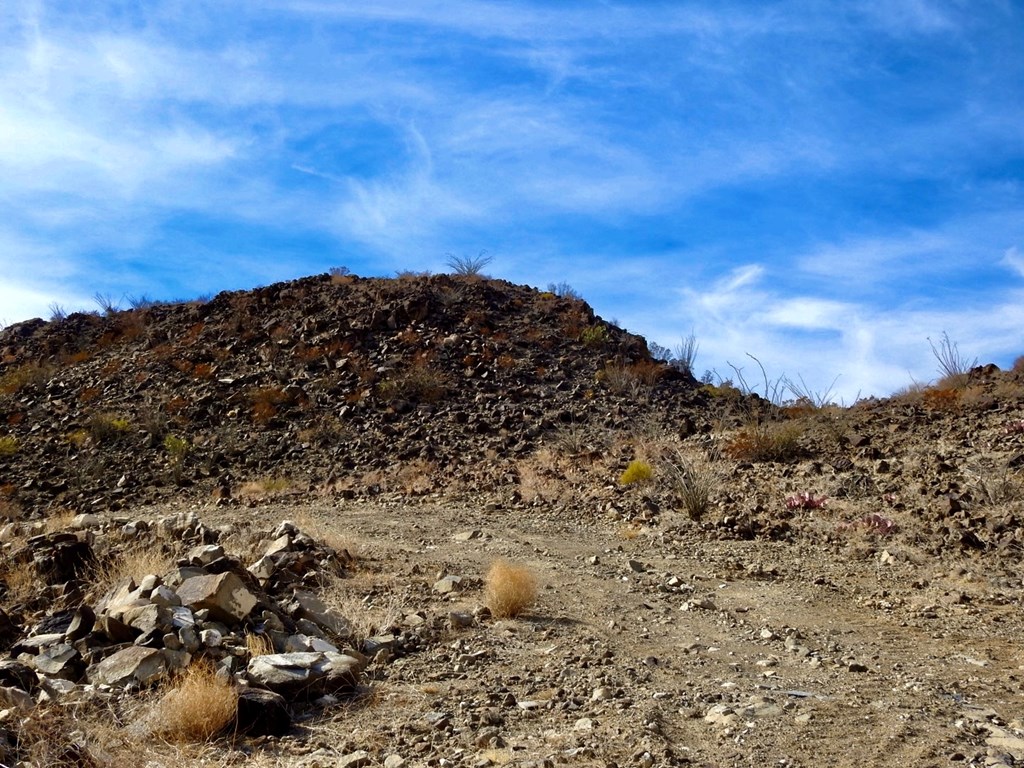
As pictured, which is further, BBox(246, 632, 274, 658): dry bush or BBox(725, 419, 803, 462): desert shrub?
BBox(725, 419, 803, 462): desert shrub

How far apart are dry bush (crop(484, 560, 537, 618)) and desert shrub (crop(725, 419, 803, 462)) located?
748 centimetres

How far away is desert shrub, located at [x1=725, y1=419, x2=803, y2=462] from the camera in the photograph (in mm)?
14016

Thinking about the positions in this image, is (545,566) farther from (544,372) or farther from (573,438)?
(544,372)

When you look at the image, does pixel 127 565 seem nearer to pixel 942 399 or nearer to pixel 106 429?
pixel 942 399

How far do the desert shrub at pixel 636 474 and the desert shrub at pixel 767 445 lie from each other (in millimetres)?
1349

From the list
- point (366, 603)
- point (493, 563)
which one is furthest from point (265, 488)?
point (366, 603)

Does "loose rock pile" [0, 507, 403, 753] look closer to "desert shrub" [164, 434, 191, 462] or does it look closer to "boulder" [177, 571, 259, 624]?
"boulder" [177, 571, 259, 624]

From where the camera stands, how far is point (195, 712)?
4.67m

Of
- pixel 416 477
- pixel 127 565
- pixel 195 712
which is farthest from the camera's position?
pixel 416 477

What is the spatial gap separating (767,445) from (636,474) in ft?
6.67

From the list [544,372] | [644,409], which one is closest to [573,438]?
[644,409]

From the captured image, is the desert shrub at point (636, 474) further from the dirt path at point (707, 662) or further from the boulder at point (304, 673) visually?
the boulder at point (304, 673)

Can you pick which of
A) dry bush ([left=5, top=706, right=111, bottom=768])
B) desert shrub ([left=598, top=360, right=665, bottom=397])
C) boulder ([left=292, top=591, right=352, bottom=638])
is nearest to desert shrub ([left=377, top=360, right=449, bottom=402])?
desert shrub ([left=598, top=360, right=665, bottom=397])

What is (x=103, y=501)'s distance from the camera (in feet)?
55.0
